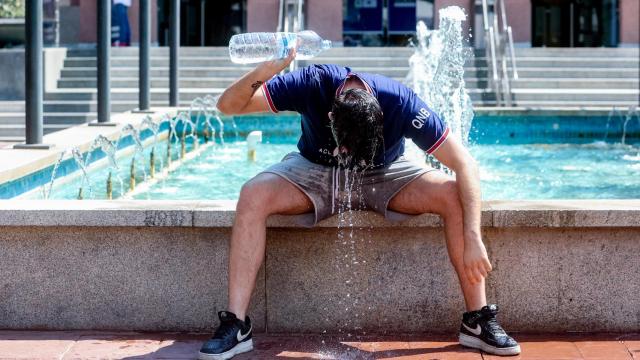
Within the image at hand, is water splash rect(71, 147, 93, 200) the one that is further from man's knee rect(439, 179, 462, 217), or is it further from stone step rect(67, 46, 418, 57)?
stone step rect(67, 46, 418, 57)

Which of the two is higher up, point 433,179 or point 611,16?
point 611,16

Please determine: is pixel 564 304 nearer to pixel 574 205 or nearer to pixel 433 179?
pixel 574 205

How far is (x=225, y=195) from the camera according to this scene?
8.88 m

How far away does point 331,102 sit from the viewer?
4.54m

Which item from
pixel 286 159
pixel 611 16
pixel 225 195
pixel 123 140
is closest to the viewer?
pixel 286 159

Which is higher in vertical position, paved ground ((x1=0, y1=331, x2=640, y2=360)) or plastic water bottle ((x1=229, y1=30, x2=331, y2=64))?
plastic water bottle ((x1=229, y1=30, x2=331, y2=64))

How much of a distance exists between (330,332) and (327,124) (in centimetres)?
101

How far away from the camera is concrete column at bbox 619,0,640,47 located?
2409cm

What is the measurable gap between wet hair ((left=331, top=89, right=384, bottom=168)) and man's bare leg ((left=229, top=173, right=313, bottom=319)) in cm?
40

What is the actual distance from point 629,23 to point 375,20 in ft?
20.7

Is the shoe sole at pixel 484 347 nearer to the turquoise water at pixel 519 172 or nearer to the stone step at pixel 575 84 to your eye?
the turquoise water at pixel 519 172

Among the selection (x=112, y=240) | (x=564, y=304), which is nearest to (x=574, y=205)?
(x=564, y=304)

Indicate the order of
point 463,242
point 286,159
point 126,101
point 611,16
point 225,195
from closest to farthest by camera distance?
1. point 463,242
2. point 286,159
3. point 225,195
4. point 126,101
5. point 611,16

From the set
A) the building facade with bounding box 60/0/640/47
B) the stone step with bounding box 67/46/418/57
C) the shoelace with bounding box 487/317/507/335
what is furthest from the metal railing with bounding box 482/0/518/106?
the shoelace with bounding box 487/317/507/335
